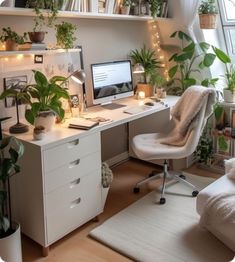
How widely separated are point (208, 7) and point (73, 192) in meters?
2.43

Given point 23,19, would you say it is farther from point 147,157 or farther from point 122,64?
point 147,157

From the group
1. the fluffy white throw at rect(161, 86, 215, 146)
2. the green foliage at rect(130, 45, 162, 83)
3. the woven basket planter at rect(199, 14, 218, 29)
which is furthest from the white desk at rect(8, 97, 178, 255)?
the woven basket planter at rect(199, 14, 218, 29)

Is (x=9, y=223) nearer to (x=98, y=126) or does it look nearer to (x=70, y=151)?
(x=70, y=151)

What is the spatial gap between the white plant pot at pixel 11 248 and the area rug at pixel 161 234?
57 cm

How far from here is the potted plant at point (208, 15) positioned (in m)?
3.53

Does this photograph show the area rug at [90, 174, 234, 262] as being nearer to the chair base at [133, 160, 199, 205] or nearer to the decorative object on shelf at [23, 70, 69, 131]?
A: the chair base at [133, 160, 199, 205]

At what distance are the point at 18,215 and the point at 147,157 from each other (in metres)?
1.09

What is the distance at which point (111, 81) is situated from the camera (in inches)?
124

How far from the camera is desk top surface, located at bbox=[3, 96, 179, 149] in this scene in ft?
7.21

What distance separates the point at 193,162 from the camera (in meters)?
3.81

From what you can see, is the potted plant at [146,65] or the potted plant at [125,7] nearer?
the potted plant at [125,7]

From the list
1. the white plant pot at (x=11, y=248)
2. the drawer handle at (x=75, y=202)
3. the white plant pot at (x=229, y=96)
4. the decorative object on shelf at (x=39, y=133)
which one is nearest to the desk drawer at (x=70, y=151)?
the decorative object on shelf at (x=39, y=133)

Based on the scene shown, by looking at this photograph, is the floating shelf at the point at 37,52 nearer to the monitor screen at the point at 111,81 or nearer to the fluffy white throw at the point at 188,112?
the monitor screen at the point at 111,81

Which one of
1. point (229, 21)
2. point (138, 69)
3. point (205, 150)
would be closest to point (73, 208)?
point (138, 69)
